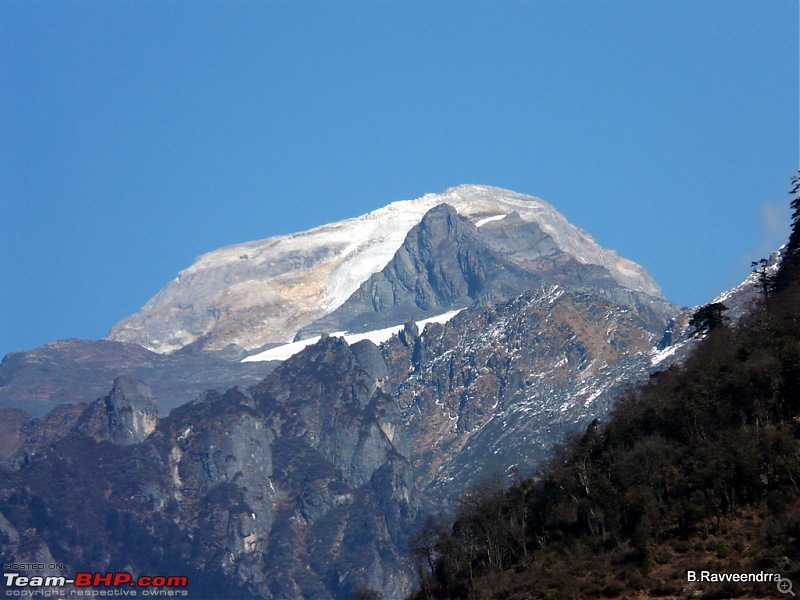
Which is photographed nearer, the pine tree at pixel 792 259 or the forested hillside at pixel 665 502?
the forested hillside at pixel 665 502

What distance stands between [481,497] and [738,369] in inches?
1070

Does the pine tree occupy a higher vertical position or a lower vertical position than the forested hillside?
higher

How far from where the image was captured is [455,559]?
139m

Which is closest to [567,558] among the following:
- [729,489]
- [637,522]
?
[637,522]

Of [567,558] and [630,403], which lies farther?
[630,403]

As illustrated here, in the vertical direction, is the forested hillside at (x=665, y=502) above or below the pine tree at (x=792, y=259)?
below

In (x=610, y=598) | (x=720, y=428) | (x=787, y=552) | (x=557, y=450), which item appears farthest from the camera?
(x=557, y=450)

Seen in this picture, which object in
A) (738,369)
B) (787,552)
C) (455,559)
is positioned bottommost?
(787,552)

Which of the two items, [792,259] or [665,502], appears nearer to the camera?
[665,502]

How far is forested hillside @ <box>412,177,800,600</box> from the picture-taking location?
109 metres

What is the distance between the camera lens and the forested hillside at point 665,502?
357 ft

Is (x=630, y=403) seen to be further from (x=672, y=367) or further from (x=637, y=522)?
(x=637, y=522)

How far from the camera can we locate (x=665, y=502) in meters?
121

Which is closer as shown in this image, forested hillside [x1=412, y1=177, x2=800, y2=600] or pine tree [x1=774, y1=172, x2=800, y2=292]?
forested hillside [x1=412, y1=177, x2=800, y2=600]
